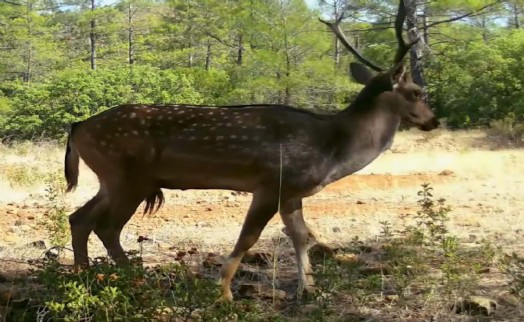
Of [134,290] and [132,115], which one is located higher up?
[132,115]

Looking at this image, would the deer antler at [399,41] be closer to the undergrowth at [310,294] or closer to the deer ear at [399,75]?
the deer ear at [399,75]

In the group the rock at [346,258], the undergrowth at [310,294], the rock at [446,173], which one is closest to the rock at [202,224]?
the undergrowth at [310,294]

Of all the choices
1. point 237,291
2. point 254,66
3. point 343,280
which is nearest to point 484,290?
point 343,280

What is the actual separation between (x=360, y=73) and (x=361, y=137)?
993 millimetres

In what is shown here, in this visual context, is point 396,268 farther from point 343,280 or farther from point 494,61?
point 494,61

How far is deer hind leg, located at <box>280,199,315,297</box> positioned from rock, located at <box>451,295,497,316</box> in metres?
1.14

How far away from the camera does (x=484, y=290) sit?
5.40 metres

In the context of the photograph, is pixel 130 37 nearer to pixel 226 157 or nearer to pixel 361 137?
pixel 361 137

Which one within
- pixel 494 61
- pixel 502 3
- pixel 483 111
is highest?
pixel 502 3

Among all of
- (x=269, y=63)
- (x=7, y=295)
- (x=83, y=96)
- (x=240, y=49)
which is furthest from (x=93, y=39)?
(x=7, y=295)

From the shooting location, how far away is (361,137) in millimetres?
5988

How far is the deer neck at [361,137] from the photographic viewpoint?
580cm

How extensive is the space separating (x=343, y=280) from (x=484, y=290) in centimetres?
103

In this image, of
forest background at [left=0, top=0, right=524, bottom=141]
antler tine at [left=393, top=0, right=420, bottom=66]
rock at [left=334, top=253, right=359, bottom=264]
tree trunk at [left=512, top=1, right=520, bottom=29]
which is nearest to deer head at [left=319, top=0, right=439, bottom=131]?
antler tine at [left=393, top=0, right=420, bottom=66]
